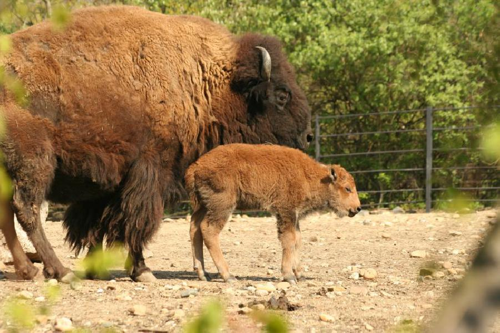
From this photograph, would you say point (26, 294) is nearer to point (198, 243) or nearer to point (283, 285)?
point (198, 243)

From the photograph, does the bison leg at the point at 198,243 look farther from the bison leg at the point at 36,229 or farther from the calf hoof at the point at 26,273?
the calf hoof at the point at 26,273

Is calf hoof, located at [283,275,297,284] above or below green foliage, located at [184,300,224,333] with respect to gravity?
below

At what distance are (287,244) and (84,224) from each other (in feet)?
6.50

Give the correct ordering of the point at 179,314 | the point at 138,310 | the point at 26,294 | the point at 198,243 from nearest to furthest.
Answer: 1. the point at 179,314
2. the point at 138,310
3. the point at 26,294
4. the point at 198,243

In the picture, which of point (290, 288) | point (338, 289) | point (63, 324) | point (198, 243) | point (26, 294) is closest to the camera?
point (63, 324)

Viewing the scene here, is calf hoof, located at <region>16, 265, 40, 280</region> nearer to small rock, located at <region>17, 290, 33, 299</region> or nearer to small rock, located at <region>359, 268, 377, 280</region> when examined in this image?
small rock, located at <region>17, 290, 33, 299</region>

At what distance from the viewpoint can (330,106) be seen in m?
22.9

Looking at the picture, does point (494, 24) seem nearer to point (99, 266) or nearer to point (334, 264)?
point (99, 266)

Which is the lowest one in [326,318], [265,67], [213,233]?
[326,318]

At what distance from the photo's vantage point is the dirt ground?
17.6 feet

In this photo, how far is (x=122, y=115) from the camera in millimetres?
7137

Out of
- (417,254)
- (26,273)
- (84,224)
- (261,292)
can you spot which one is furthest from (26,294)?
(417,254)

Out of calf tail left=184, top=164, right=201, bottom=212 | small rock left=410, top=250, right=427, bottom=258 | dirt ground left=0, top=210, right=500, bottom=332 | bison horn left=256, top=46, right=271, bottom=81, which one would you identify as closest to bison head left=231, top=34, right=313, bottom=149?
bison horn left=256, top=46, right=271, bottom=81

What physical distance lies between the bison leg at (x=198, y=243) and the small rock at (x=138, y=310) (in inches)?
67.3
